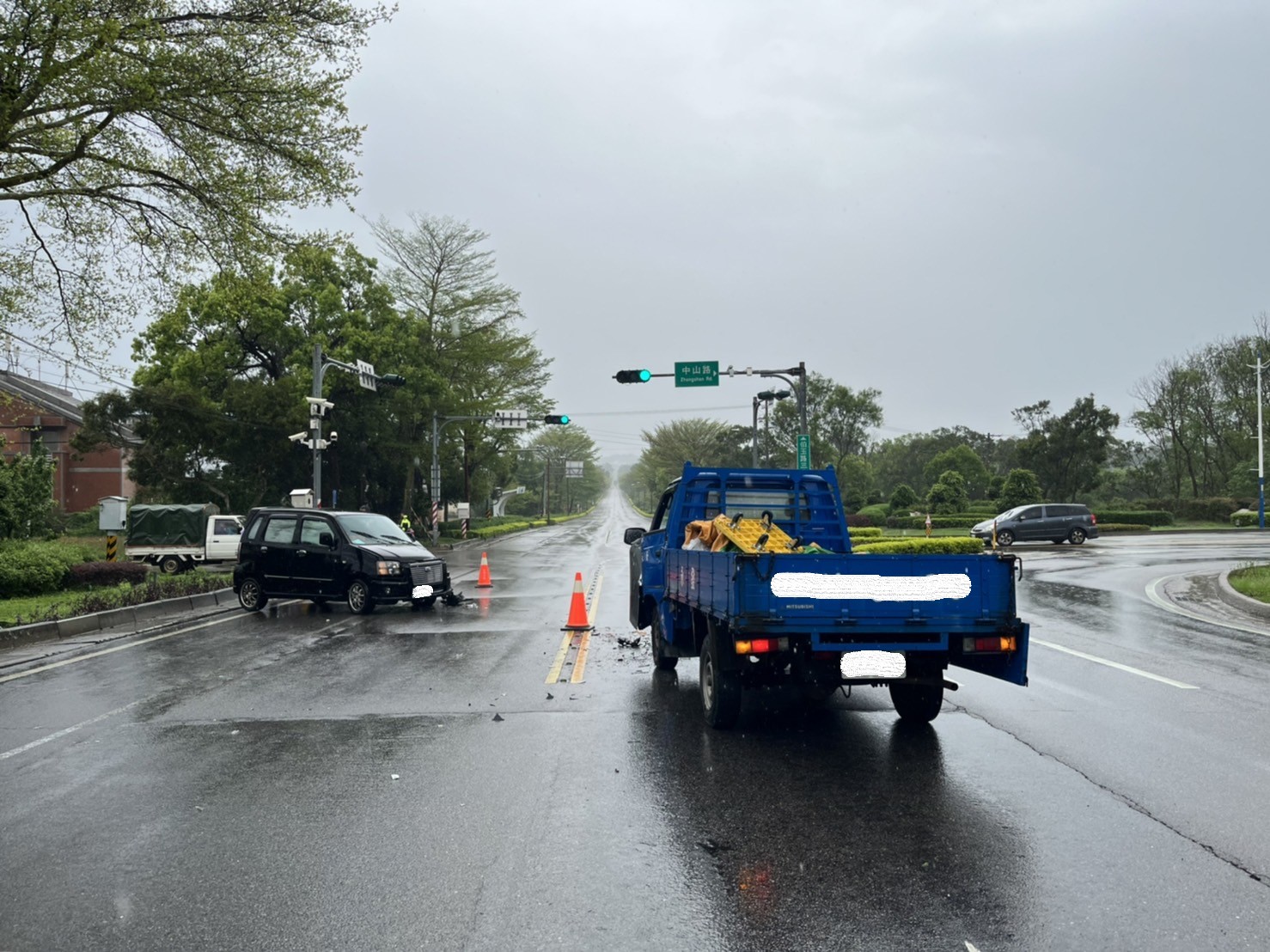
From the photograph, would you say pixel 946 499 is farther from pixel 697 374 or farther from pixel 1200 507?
pixel 697 374

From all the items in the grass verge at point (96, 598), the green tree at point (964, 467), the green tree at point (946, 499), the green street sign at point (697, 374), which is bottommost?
the grass verge at point (96, 598)

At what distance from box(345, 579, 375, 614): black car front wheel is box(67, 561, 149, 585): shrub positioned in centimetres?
660

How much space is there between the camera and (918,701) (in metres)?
7.39

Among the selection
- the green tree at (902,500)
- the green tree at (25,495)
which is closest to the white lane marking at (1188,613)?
the green tree at (25,495)

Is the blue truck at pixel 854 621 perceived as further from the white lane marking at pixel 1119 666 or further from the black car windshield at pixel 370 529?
the black car windshield at pixel 370 529

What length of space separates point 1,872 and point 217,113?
42.4ft

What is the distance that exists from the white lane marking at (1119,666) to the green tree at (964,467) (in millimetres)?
54692

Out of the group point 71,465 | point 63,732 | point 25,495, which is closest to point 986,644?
point 63,732

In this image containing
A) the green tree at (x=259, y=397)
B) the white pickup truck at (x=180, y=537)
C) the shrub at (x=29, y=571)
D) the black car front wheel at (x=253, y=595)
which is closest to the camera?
the black car front wheel at (x=253, y=595)

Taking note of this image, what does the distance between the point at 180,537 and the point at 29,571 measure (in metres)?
13.3

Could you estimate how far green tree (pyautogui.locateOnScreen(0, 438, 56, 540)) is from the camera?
24.8m

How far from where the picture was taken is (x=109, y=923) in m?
3.86

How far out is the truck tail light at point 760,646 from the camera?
6.27m

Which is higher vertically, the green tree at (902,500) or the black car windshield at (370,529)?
the green tree at (902,500)
